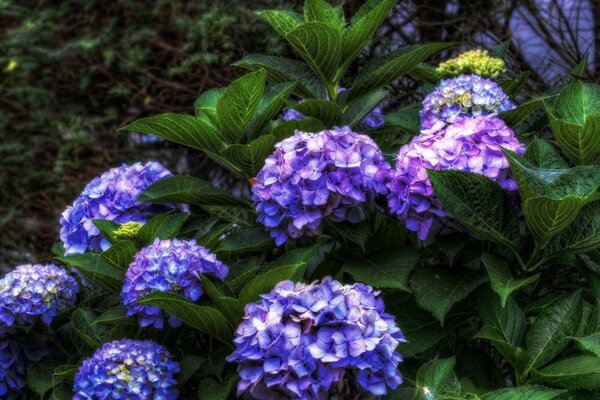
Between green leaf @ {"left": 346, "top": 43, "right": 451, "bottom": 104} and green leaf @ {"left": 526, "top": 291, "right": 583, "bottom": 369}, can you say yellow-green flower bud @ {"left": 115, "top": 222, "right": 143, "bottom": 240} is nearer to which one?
green leaf @ {"left": 346, "top": 43, "right": 451, "bottom": 104}

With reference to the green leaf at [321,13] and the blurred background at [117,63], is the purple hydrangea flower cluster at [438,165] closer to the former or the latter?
the green leaf at [321,13]

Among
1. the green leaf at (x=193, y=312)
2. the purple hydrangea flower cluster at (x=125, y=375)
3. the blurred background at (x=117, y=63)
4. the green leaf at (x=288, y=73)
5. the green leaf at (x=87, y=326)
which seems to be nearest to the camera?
the green leaf at (x=193, y=312)

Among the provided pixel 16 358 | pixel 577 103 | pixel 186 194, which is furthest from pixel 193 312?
pixel 577 103

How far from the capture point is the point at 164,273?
150 cm

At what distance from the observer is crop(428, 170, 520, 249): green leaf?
148cm

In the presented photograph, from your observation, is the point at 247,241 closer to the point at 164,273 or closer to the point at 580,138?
the point at 164,273

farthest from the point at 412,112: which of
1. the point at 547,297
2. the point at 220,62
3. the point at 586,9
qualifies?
the point at 220,62

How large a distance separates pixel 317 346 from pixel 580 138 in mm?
659

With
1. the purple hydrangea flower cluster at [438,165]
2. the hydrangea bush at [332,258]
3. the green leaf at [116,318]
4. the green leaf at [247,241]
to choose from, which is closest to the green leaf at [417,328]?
the hydrangea bush at [332,258]

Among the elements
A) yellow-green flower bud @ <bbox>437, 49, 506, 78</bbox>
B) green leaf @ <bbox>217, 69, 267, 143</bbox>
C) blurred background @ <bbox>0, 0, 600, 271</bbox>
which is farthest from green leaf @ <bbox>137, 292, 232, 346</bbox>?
blurred background @ <bbox>0, 0, 600, 271</bbox>

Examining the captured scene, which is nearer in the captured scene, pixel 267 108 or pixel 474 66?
pixel 267 108

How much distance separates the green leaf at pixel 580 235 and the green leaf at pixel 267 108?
0.58 m

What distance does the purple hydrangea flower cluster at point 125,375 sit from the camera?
149 cm

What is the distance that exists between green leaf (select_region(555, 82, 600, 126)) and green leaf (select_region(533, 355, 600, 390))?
495 mm
